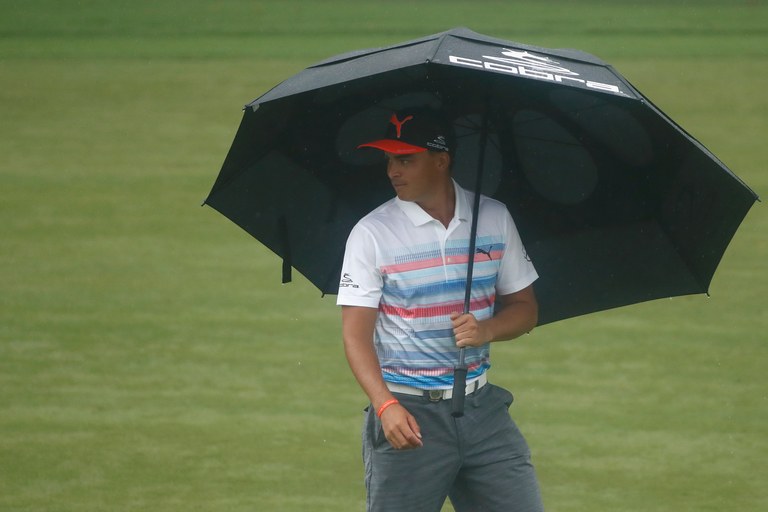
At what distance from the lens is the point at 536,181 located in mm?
4469

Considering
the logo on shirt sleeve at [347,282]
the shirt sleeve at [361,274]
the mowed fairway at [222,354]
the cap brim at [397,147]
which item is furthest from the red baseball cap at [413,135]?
the mowed fairway at [222,354]

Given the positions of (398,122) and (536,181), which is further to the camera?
(536,181)

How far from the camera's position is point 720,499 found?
19.2 ft

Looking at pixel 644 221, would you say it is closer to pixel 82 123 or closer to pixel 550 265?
pixel 550 265

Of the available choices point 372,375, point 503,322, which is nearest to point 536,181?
point 503,322

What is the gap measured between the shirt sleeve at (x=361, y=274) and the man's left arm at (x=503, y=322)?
0.78 ft

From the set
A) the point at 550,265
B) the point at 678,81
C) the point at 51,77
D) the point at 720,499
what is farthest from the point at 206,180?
the point at 550,265

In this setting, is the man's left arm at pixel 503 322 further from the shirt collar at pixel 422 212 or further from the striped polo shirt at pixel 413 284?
the shirt collar at pixel 422 212

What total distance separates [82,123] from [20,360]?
6.92m

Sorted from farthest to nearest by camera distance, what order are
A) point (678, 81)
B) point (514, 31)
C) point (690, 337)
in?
1. point (514, 31)
2. point (678, 81)
3. point (690, 337)

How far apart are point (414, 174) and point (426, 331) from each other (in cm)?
44

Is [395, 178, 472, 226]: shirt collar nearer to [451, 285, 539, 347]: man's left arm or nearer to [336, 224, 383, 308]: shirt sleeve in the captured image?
[336, 224, 383, 308]: shirt sleeve

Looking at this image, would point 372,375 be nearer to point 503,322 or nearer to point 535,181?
point 503,322

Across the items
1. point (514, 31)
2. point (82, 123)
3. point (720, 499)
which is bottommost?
point (720, 499)
